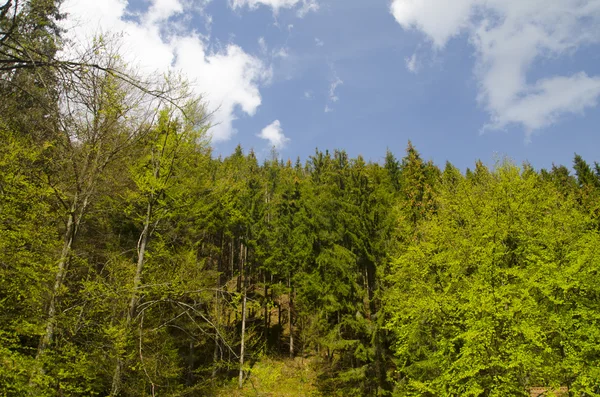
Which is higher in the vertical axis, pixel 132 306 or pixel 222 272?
pixel 222 272

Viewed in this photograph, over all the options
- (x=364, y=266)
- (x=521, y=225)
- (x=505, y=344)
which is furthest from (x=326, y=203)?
(x=505, y=344)

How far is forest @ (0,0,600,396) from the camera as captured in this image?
175 inches

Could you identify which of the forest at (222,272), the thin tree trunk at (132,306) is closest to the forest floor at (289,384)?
the forest at (222,272)

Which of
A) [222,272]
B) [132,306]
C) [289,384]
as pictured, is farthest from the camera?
[289,384]

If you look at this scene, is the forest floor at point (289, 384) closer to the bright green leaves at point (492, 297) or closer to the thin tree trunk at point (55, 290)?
the bright green leaves at point (492, 297)

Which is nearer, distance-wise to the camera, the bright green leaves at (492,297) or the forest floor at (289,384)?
the bright green leaves at (492,297)

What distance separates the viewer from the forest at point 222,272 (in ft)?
14.6

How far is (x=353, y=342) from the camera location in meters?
16.6

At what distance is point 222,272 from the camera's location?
52.8 feet

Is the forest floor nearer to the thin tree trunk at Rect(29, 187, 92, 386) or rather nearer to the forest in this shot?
the forest

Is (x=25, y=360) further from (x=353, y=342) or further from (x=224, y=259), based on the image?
(x=224, y=259)

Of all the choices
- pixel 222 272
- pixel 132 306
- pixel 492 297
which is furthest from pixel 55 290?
pixel 492 297

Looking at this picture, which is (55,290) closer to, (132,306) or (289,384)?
(132,306)

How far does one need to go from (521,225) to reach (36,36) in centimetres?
1801
